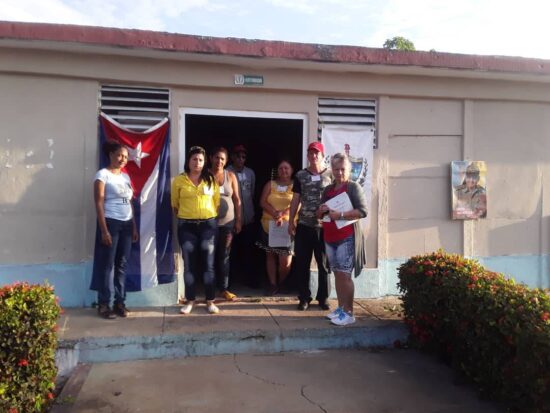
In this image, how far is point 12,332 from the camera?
10.5 ft

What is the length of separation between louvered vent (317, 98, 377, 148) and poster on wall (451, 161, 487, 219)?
1218 mm

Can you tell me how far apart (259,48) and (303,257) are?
7.98 feet

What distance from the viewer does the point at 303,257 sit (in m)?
5.41

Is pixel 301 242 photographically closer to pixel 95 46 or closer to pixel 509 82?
pixel 95 46

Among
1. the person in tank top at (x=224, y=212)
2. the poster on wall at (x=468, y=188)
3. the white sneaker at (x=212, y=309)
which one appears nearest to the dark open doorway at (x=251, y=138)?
the person in tank top at (x=224, y=212)

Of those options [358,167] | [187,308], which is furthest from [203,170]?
[358,167]

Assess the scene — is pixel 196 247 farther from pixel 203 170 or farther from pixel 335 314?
pixel 335 314

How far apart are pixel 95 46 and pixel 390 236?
165 inches

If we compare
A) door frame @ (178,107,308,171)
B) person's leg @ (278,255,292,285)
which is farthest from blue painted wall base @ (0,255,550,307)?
door frame @ (178,107,308,171)

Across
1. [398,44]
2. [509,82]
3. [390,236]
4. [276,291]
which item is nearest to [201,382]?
[276,291]

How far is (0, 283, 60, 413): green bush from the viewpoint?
3.20 metres

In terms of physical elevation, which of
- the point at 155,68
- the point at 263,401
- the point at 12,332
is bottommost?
the point at 263,401

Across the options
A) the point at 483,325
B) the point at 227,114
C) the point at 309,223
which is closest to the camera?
the point at 483,325

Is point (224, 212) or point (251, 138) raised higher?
point (251, 138)
